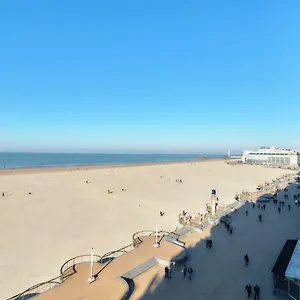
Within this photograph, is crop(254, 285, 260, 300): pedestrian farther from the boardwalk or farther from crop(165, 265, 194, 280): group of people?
the boardwalk

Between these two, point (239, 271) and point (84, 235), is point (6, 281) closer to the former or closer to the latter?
point (84, 235)

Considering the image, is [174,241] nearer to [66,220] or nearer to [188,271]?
[188,271]

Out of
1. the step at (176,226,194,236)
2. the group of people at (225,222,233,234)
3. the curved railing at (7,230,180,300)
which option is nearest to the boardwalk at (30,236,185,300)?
the curved railing at (7,230,180,300)

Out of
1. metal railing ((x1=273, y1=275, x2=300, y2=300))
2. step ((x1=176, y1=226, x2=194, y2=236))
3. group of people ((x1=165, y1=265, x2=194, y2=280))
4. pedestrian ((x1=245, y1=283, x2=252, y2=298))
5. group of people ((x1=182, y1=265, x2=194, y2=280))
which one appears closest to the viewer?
metal railing ((x1=273, y1=275, x2=300, y2=300))

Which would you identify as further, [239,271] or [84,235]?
[84,235]

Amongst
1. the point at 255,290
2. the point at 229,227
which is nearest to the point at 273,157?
the point at 229,227

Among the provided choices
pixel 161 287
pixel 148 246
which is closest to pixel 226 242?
pixel 148 246
